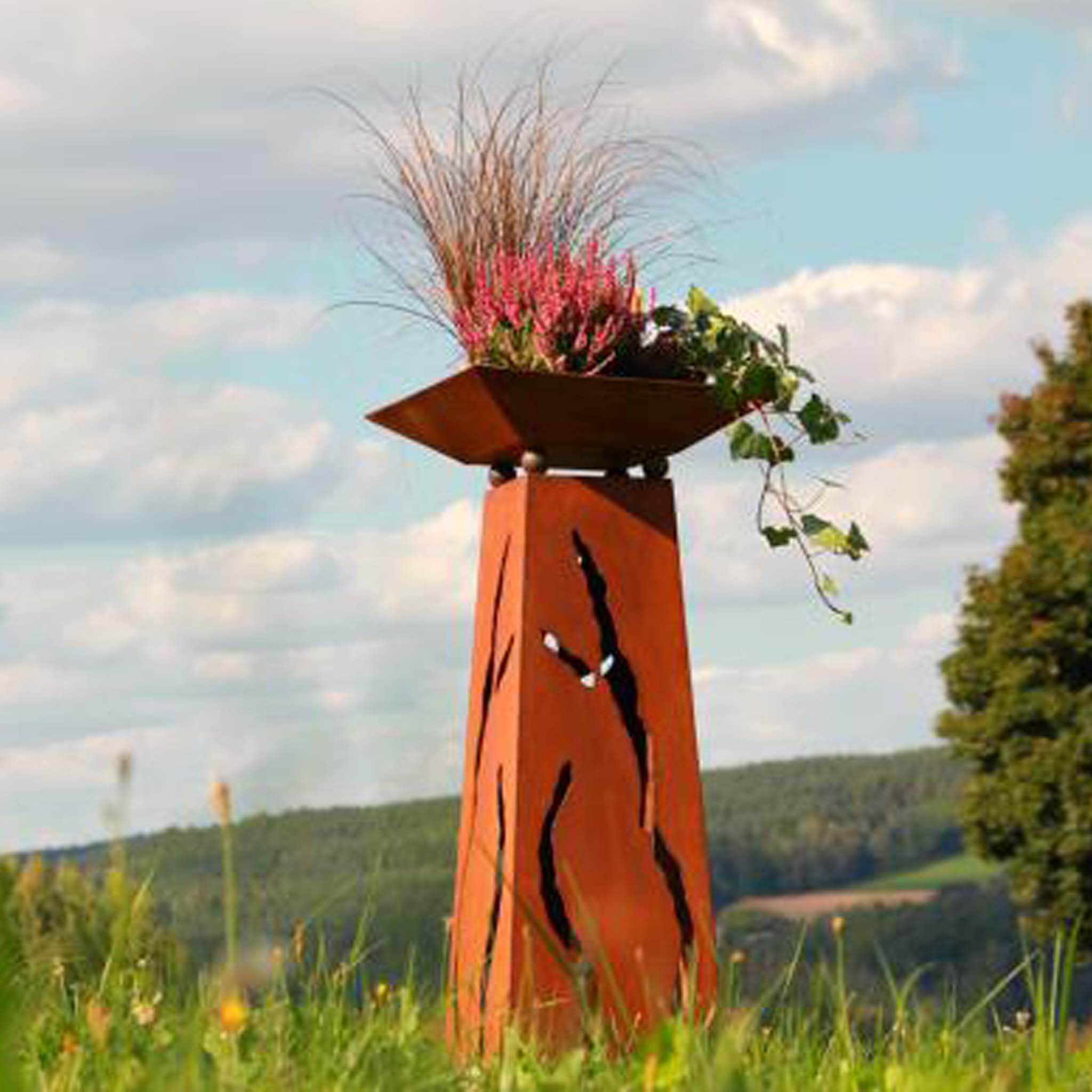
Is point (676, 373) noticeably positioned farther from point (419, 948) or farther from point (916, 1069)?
point (916, 1069)

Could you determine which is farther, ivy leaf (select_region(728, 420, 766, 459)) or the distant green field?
the distant green field

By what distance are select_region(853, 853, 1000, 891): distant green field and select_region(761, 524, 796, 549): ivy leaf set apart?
158 ft

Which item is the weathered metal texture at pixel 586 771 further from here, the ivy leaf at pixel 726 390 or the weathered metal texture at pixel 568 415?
the ivy leaf at pixel 726 390

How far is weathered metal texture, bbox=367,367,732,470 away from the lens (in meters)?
6.07

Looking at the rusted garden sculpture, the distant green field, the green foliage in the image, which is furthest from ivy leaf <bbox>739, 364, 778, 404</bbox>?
the distant green field

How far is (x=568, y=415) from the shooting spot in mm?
6160

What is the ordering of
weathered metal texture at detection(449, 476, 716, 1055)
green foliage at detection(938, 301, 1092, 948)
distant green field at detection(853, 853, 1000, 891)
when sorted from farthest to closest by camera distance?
distant green field at detection(853, 853, 1000, 891) < green foliage at detection(938, 301, 1092, 948) < weathered metal texture at detection(449, 476, 716, 1055)

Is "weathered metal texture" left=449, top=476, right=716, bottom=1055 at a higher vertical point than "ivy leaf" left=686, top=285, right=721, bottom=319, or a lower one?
lower

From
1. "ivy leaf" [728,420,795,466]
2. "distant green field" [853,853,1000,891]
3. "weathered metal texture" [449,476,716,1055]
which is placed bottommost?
"distant green field" [853,853,1000,891]

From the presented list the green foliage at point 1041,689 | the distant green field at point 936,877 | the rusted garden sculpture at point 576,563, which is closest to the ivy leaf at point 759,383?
the rusted garden sculpture at point 576,563

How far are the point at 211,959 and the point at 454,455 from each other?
3.19 m

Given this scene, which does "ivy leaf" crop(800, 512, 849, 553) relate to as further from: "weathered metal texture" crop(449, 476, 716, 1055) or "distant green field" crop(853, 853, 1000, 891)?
"distant green field" crop(853, 853, 1000, 891)

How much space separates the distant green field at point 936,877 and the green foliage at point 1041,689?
105 feet

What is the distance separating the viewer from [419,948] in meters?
5.41
